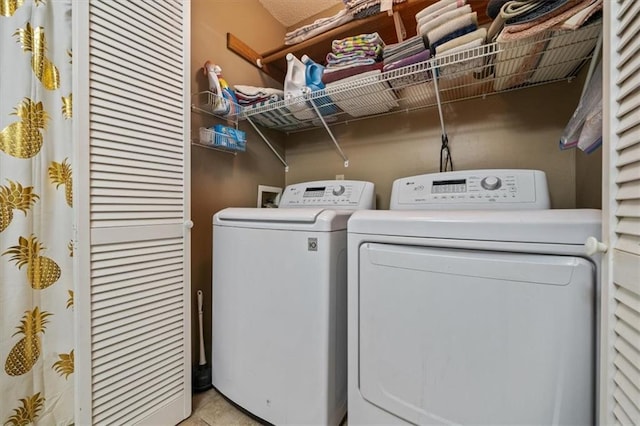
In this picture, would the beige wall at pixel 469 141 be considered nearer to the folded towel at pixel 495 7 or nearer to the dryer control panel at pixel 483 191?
the dryer control panel at pixel 483 191

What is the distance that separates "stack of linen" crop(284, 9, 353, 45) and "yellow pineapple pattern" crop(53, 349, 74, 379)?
6.53 ft

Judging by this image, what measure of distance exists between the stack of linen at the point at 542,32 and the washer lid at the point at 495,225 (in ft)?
2.14

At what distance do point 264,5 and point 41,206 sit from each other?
188 cm

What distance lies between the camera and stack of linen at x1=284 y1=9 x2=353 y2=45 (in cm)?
151

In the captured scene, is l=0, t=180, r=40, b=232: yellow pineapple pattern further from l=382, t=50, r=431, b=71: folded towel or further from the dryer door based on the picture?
l=382, t=50, r=431, b=71: folded towel

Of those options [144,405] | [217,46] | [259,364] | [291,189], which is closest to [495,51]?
[291,189]

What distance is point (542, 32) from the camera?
2.98 feet

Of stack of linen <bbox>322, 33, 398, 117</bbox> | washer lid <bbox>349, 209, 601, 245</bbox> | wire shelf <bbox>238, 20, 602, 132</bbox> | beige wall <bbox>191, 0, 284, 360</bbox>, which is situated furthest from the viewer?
beige wall <bbox>191, 0, 284, 360</bbox>

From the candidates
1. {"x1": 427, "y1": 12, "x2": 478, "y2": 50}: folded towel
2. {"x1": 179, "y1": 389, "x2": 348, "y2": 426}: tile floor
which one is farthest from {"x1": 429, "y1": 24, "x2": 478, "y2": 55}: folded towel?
{"x1": 179, "y1": 389, "x2": 348, "y2": 426}: tile floor

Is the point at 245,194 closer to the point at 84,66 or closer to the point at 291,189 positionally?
the point at 291,189

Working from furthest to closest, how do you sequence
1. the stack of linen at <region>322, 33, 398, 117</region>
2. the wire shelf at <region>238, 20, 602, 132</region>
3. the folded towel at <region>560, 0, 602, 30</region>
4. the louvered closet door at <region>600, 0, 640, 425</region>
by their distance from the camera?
the stack of linen at <region>322, 33, 398, 117</region> < the wire shelf at <region>238, 20, 602, 132</region> < the folded towel at <region>560, 0, 602, 30</region> < the louvered closet door at <region>600, 0, 640, 425</region>

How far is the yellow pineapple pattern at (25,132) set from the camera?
91 centimetres

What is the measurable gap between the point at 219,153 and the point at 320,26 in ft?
3.26

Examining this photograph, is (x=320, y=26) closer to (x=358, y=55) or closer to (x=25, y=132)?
(x=358, y=55)
